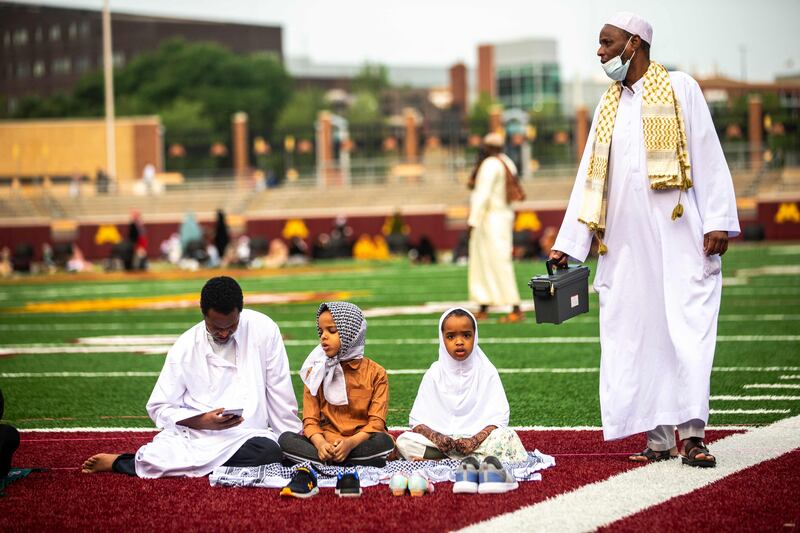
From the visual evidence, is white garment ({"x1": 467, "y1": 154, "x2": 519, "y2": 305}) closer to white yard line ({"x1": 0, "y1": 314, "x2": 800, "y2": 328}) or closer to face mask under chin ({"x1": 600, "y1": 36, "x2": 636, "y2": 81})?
white yard line ({"x1": 0, "y1": 314, "x2": 800, "y2": 328})

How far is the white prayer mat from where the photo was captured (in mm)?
5652

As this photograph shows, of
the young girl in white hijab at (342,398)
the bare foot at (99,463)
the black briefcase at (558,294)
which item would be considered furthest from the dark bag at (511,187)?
the bare foot at (99,463)

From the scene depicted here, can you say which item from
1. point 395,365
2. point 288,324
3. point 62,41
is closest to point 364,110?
point 62,41

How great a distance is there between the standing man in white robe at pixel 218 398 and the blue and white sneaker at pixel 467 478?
3.26 feet

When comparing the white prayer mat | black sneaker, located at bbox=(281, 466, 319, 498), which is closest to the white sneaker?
the white prayer mat

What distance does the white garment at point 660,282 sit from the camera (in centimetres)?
593

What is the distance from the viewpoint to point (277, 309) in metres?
16.4

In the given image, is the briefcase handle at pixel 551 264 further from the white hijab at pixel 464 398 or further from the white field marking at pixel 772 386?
the white field marking at pixel 772 386

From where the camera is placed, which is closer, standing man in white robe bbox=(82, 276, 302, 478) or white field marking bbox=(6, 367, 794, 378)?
standing man in white robe bbox=(82, 276, 302, 478)

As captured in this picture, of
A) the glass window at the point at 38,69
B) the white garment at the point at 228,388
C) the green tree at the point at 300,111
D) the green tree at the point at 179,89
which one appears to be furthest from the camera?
the glass window at the point at 38,69

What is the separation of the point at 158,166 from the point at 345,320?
190 feet

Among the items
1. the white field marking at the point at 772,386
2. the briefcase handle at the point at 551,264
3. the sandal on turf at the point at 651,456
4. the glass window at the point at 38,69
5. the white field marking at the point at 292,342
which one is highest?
the glass window at the point at 38,69

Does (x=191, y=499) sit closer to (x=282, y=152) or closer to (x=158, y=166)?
(x=158, y=166)

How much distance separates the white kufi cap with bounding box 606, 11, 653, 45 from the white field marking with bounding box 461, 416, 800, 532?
82.6 inches
